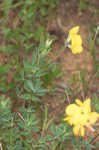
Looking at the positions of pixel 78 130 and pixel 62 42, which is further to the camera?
pixel 62 42

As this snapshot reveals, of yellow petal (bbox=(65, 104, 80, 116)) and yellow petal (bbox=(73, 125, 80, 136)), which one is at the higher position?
yellow petal (bbox=(65, 104, 80, 116))

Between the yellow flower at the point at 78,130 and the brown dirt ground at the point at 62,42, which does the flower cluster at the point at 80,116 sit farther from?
the brown dirt ground at the point at 62,42

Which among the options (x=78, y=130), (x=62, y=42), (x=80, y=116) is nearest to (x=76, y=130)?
(x=78, y=130)

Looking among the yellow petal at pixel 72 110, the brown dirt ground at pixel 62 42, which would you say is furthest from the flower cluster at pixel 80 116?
the brown dirt ground at pixel 62 42

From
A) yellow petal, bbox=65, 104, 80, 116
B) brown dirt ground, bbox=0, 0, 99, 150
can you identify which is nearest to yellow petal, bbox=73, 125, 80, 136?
yellow petal, bbox=65, 104, 80, 116

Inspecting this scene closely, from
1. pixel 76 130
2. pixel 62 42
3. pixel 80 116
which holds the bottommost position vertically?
pixel 76 130

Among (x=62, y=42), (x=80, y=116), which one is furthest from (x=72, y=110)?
(x=62, y=42)

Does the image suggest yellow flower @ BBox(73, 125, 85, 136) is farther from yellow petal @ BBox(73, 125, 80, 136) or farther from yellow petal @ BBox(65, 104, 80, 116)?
yellow petal @ BBox(65, 104, 80, 116)

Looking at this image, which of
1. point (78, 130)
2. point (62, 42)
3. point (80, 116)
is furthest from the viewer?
point (62, 42)

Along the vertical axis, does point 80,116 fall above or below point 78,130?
above

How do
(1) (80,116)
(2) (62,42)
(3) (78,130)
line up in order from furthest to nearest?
(2) (62,42)
(3) (78,130)
(1) (80,116)

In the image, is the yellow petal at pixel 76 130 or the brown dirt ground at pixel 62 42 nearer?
the yellow petal at pixel 76 130

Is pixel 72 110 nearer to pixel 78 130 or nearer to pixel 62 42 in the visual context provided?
pixel 78 130

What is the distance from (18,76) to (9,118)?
85 cm
